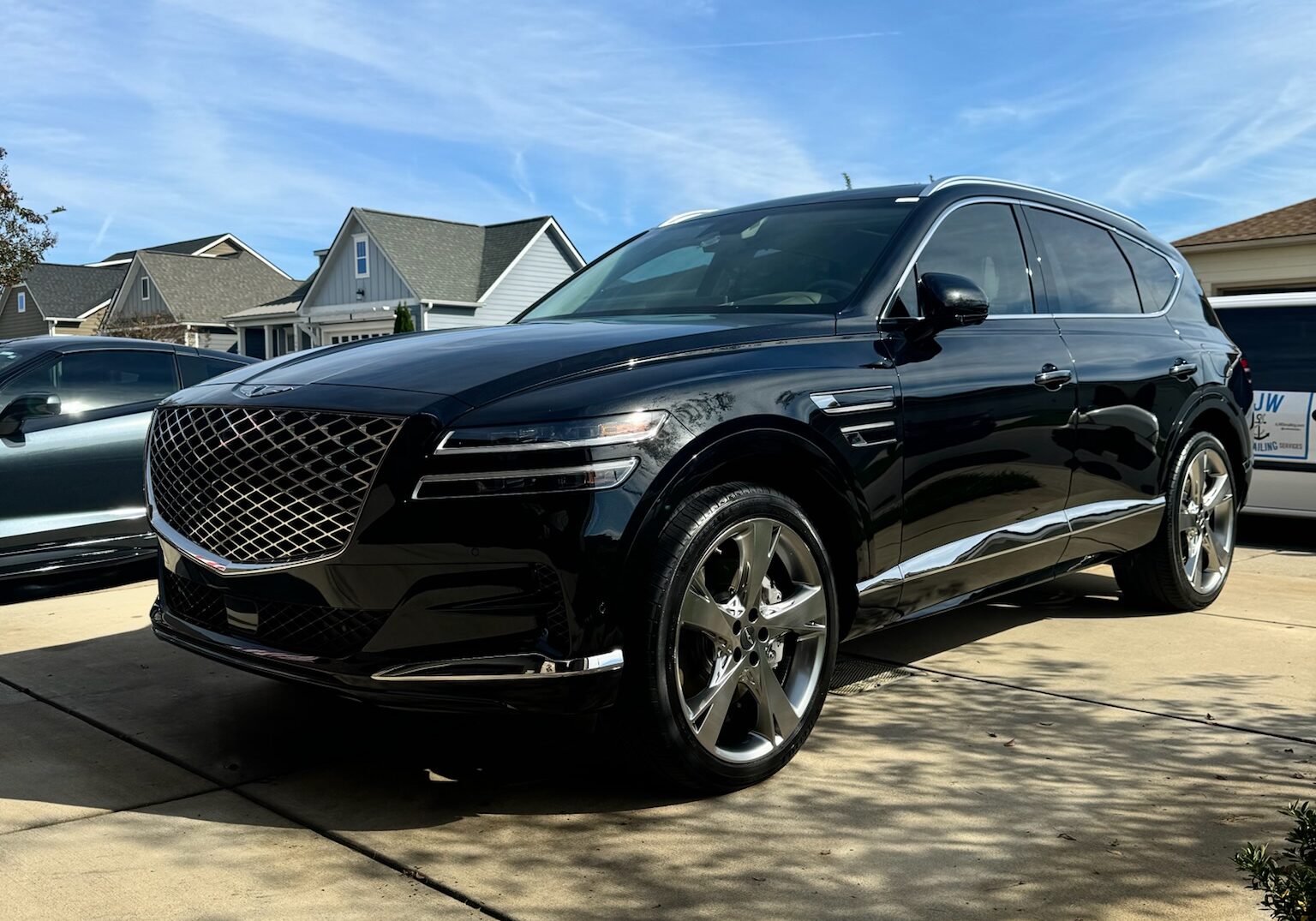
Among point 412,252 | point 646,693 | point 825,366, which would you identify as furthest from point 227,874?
point 412,252

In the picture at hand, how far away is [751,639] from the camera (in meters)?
3.61

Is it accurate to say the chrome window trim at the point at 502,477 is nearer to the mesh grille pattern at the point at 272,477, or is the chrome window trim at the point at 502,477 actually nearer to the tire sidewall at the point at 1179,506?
the mesh grille pattern at the point at 272,477

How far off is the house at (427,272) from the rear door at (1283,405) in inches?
1141

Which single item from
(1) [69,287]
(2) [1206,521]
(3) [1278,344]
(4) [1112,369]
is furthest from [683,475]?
(1) [69,287]

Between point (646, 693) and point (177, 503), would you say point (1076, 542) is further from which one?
point (177, 503)

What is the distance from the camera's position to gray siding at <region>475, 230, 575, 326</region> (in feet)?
124

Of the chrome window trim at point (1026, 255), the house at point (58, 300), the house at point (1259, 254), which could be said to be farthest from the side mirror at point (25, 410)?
the house at point (58, 300)

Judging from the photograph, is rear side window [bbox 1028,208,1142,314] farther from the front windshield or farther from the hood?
the hood

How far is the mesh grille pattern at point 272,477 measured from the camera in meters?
3.21

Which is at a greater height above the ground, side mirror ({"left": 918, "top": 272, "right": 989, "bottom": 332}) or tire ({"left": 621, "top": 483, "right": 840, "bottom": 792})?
side mirror ({"left": 918, "top": 272, "right": 989, "bottom": 332})

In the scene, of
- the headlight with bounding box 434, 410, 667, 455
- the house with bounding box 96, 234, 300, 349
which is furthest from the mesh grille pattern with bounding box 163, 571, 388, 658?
the house with bounding box 96, 234, 300, 349

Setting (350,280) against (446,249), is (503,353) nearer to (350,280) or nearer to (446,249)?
(446,249)

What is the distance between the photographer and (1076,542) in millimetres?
5094

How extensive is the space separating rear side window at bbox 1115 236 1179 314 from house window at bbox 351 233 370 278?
112 feet
